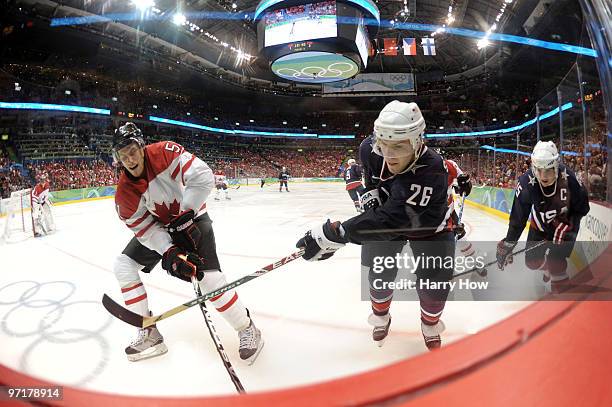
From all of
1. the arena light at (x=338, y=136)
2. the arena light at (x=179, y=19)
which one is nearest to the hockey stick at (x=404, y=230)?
the arena light at (x=179, y=19)

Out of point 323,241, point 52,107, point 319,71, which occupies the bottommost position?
point 323,241

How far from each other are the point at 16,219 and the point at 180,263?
6.56 m

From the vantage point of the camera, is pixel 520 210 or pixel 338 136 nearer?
pixel 520 210

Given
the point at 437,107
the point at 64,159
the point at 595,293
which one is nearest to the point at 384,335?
the point at 595,293

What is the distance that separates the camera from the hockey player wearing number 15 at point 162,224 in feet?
4.90

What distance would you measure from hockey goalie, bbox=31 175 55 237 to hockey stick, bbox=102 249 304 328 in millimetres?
4138

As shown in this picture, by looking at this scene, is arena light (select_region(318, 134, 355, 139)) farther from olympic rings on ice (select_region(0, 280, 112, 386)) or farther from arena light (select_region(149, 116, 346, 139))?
olympic rings on ice (select_region(0, 280, 112, 386))

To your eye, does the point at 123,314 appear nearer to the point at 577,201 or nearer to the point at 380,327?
the point at 380,327

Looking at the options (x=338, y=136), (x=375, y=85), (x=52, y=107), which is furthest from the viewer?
(x=338, y=136)

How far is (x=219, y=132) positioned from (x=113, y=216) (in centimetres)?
465

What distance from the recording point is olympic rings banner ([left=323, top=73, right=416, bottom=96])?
45.8 ft

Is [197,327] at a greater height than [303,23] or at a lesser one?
lesser

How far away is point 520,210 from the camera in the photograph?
78.5 inches

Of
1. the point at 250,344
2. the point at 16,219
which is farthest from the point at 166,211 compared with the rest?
the point at 16,219
